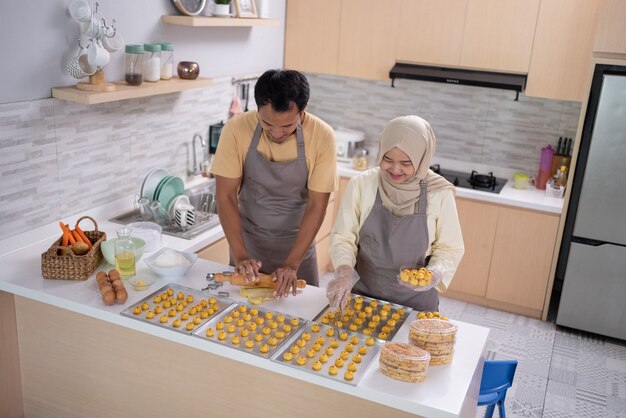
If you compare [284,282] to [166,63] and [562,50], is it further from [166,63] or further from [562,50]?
[562,50]

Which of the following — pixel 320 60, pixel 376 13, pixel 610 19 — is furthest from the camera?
pixel 320 60

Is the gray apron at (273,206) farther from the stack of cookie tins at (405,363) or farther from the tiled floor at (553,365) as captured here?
the tiled floor at (553,365)

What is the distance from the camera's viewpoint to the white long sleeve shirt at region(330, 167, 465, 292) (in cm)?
240

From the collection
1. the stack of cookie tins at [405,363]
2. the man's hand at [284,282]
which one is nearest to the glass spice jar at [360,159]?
the man's hand at [284,282]

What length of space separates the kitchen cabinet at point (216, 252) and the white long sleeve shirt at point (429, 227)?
3.23 feet

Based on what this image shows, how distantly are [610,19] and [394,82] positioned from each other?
1.64 metres

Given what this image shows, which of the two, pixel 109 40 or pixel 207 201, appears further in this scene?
pixel 207 201

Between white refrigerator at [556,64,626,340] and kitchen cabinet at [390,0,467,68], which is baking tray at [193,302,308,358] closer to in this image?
white refrigerator at [556,64,626,340]

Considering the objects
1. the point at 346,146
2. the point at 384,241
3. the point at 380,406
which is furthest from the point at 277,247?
the point at 346,146

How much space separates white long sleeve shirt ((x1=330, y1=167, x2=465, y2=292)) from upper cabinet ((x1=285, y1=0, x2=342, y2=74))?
245 cm

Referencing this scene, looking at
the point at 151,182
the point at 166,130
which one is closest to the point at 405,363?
the point at 151,182

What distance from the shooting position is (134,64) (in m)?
3.18

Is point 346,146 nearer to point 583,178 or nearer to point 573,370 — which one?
point 583,178

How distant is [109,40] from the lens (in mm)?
3023
